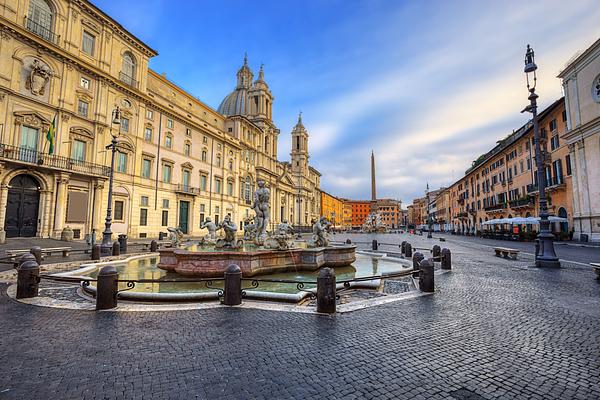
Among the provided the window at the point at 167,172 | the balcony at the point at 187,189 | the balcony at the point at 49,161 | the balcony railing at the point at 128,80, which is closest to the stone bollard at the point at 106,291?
the balcony at the point at 49,161

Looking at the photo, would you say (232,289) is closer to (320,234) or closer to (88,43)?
(320,234)

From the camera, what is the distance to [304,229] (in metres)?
76.2

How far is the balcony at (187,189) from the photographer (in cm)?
3586

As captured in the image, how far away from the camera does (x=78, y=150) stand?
81.0 ft

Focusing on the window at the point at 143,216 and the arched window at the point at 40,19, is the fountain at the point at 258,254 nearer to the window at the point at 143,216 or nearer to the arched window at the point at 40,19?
the window at the point at 143,216

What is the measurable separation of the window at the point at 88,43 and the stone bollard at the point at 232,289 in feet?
96.8

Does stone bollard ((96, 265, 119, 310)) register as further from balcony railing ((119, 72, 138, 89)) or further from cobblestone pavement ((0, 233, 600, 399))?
balcony railing ((119, 72, 138, 89))

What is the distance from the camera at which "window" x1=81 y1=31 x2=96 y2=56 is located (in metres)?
25.6

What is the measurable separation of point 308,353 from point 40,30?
102 feet

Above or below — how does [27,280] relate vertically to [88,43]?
below

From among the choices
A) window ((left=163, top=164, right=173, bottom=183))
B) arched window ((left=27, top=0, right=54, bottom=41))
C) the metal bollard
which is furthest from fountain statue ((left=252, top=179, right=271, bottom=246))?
window ((left=163, top=164, right=173, bottom=183))

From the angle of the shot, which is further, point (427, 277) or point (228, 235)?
point (228, 235)

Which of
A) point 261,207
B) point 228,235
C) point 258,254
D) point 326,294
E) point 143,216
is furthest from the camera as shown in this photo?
point 143,216

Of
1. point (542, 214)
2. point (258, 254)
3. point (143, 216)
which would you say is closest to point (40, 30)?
point (143, 216)
